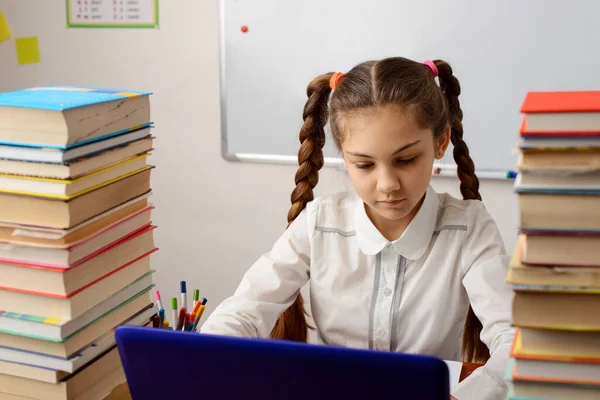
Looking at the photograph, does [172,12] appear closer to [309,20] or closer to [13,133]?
[309,20]

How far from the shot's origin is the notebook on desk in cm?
71

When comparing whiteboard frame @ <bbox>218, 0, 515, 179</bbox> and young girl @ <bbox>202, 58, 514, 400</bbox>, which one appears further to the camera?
whiteboard frame @ <bbox>218, 0, 515, 179</bbox>

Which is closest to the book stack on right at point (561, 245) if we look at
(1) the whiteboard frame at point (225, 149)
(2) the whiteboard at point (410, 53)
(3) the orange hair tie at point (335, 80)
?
(3) the orange hair tie at point (335, 80)

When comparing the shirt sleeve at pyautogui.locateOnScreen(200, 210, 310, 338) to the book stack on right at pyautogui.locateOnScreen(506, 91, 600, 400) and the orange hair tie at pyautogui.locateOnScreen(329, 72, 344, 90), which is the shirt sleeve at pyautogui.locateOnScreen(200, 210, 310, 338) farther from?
the book stack on right at pyautogui.locateOnScreen(506, 91, 600, 400)

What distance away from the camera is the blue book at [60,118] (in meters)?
1.06

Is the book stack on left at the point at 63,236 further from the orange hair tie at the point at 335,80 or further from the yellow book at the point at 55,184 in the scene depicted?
the orange hair tie at the point at 335,80

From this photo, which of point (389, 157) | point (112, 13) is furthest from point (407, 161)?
point (112, 13)

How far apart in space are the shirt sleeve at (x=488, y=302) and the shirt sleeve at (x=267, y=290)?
300mm

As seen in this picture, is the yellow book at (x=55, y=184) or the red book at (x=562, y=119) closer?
the red book at (x=562, y=119)

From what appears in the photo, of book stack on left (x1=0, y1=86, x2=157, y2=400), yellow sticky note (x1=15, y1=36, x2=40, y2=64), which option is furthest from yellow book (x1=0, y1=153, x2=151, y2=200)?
yellow sticky note (x1=15, y1=36, x2=40, y2=64)

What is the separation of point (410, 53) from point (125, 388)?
1498mm

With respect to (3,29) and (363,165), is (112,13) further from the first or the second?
(363,165)

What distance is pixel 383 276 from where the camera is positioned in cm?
138

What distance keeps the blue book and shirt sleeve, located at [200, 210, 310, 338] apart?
1.12 feet
